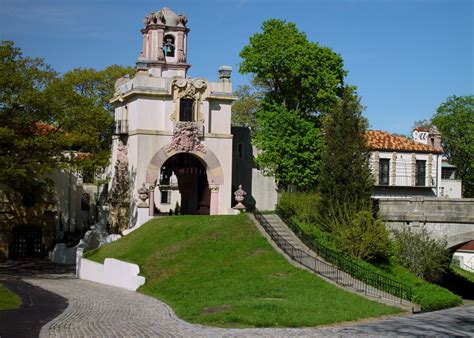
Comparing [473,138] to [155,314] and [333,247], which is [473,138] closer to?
[333,247]

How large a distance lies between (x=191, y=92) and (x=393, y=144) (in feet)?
63.3

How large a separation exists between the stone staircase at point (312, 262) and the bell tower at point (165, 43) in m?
14.8

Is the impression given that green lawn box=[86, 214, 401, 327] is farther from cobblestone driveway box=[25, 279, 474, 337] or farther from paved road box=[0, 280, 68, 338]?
paved road box=[0, 280, 68, 338]

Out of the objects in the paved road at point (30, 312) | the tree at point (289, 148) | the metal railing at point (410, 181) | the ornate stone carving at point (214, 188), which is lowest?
the paved road at point (30, 312)

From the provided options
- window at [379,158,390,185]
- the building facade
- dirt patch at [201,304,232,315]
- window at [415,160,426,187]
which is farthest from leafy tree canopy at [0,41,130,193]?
window at [415,160,426,187]

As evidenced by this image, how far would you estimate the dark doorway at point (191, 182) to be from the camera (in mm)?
53188

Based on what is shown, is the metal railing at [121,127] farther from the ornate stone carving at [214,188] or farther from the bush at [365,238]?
the bush at [365,238]

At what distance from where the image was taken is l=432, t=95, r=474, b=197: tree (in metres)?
78.2

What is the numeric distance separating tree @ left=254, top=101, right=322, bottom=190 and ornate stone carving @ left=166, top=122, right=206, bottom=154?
508 cm

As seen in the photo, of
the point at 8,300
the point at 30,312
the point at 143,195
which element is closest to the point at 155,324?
the point at 30,312

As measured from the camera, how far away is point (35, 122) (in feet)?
150

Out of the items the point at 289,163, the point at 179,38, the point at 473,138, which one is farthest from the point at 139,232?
the point at 473,138

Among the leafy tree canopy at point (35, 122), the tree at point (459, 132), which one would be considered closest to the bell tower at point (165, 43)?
the leafy tree canopy at point (35, 122)

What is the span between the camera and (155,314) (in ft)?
93.7
